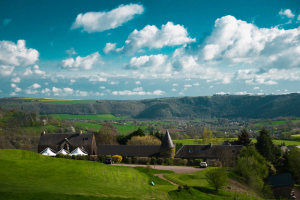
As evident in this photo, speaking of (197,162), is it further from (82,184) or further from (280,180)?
(82,184)

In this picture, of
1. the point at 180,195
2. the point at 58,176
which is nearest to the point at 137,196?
the point at 180,195

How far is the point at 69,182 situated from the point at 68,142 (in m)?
41.7

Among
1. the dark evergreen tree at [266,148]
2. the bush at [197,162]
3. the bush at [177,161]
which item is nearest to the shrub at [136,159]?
the bush at [177,161]

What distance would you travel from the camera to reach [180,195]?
2653 cm

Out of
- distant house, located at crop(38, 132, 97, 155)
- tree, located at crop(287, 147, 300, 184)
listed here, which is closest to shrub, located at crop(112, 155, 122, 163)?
distant house, located at crop(38, 132, 97, 155)

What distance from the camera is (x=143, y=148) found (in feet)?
207

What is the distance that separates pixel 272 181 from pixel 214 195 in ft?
76.3

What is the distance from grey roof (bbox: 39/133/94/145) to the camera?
66375 mm

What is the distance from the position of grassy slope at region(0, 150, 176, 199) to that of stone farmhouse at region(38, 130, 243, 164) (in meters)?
24.4

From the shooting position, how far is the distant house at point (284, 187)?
43.9m

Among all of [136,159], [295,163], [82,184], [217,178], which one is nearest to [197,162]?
[136,159]

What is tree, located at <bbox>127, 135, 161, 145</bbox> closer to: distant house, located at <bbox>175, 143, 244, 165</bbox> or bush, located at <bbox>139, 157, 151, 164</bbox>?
distant house, located at <bbox>175, 143, 244, 165</bbox>

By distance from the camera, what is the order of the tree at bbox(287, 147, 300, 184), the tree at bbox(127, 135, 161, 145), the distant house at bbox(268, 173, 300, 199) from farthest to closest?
the tree at bbox(127, 135, 161, 145)
the tree at bbox(287, 147, 300, 184)
the distant house at bbox(268, 173, 300, 199)

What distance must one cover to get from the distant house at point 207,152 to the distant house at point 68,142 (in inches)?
906
